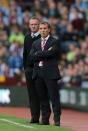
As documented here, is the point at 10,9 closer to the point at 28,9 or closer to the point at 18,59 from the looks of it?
the point at 28,9

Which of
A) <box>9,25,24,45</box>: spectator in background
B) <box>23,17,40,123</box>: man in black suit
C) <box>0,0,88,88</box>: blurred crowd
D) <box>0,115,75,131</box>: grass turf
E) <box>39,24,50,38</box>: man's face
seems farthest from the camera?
<box>9,25,24,45</box>: spectator in background

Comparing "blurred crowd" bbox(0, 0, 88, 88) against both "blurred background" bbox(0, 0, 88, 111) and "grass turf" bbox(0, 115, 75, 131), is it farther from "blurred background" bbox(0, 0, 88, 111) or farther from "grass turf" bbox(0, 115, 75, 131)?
"grass turf" bbox(0, 115, 75, 131)

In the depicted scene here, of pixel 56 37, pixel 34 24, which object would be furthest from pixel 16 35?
pixel 34 24

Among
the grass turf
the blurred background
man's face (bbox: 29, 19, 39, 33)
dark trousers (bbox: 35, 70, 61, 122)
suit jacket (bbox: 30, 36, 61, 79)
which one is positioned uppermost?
man's face (bbox: 29, 19, 39, 33)

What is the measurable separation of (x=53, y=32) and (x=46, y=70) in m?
10.5

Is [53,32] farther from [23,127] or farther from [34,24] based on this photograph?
[23,127]

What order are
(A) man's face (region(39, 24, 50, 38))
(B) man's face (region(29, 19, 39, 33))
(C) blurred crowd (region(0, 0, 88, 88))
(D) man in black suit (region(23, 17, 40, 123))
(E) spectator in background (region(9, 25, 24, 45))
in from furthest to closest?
(E) spectator in background (region(9, 25, 24, 45)) → (C) blurred crowd (region(0, 0, 88, 88)) → (D) man in black suit (region(23, 17, 40, 123)) → (B) man's face (region(29, 19, 39, 33)) → (A) man's face (region(39, 24, 50, 38))

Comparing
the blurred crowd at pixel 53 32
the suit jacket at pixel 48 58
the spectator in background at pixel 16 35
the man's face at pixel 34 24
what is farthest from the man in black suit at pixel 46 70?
the spectator in background at pixel 16 35

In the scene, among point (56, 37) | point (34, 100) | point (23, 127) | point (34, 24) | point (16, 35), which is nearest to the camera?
point (23, 127)

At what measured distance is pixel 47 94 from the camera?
524 inches

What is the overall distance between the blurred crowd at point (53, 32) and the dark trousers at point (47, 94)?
245 inches

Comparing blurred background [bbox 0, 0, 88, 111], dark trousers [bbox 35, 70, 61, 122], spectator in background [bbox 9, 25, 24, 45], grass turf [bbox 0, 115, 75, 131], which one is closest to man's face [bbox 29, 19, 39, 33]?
dark trousers [bbox 35, 70, 61, 122]

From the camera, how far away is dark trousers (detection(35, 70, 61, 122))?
1288 centimetres

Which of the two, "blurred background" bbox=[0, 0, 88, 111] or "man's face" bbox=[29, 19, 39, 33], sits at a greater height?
"man's face" bbox=[29, 19, 39, 33]
